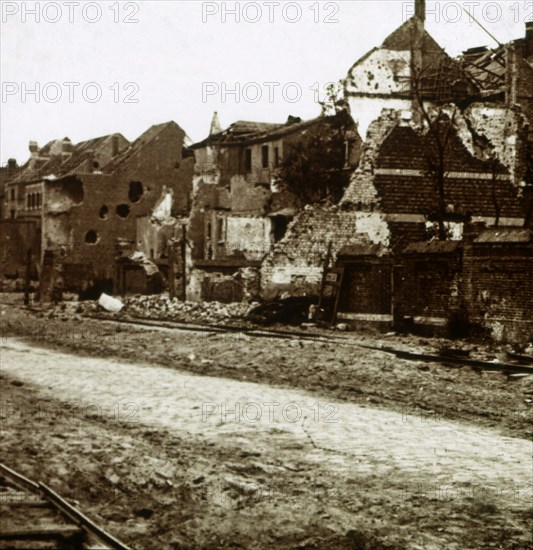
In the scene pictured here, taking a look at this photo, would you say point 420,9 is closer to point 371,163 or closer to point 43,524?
point 371,163

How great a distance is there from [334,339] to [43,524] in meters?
14.7

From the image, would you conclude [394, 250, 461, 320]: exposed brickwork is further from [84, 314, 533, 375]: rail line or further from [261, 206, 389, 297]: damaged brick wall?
[261, 206, 389, 297]: damaged brick wall

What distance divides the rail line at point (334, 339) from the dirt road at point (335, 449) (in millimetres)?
3733

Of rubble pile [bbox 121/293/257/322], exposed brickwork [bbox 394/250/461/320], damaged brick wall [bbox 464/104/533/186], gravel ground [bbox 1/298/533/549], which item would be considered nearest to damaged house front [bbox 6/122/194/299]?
rubble pile [bbox 121/293/257/322]

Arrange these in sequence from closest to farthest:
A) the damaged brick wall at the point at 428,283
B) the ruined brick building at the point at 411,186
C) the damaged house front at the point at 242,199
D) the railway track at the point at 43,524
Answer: the railway track at the point at 43,524, the damaged brick wall at the point at 428,283, the ruined brick building at the point at 411,186, the damaged house front at the point at 242,199

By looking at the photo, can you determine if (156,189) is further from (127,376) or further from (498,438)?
(498,438)

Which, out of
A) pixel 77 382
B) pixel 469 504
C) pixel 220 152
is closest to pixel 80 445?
pixel 469 504

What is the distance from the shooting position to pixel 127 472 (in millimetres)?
7766

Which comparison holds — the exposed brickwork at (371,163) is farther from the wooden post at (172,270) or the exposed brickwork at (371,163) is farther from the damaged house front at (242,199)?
the wooden post at (172,270)

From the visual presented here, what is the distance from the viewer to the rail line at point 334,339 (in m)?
14.3

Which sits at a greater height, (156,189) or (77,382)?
(156,189)

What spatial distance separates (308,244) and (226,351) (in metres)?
10.8

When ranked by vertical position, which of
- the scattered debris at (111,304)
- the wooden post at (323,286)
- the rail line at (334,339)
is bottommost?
the rail line at (334,339)

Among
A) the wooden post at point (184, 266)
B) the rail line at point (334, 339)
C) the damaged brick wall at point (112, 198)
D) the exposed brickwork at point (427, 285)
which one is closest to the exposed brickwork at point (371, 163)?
the exposed brickwork at point (427, 285)
